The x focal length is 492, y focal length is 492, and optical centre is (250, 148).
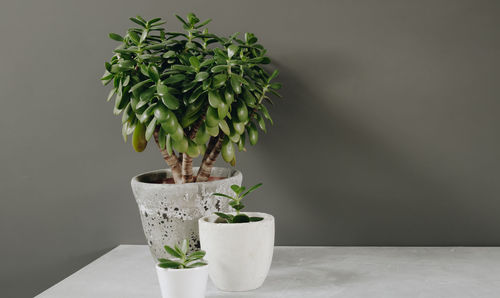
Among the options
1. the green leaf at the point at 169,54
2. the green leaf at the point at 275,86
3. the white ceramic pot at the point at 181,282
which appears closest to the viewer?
the white ceramic pot at the point at 181,282

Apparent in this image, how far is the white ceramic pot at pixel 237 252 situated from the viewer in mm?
914

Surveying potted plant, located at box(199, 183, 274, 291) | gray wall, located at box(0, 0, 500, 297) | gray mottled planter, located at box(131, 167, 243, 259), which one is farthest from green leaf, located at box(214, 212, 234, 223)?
gray wall, located at box(0, 0, 500, 297)

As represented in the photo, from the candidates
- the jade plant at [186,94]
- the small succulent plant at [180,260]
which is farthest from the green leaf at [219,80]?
the small succulent plant at [180,260]

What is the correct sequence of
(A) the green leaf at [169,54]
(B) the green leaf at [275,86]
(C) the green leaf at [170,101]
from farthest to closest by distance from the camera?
1. (B) the green leaf at [275,86]
2. (A) the green leaf at [169,54]
3. (C) the green leaf at [170,101]

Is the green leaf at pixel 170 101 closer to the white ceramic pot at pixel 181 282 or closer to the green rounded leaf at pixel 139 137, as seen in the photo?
the green rounded leaf at pixel 139 137

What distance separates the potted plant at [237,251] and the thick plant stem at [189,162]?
0.55 ft

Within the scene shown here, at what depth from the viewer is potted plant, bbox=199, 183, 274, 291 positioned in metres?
0.91

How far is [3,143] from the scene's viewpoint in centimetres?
134

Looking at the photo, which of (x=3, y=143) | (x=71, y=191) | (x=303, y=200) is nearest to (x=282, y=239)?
(x=303, y=200)

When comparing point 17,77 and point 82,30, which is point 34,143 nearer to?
point 17,77

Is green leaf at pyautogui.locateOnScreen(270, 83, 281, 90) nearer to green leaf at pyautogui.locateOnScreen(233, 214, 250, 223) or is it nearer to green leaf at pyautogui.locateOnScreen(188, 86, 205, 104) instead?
green leaf at pyautogui.locateOnScreen(188, 86, 205, 104)

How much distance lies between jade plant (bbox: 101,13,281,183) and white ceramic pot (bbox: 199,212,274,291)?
20 cm

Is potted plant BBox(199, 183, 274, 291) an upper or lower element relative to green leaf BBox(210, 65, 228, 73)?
lower

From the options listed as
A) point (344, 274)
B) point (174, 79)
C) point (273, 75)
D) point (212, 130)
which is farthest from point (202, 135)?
point (344, 274)
